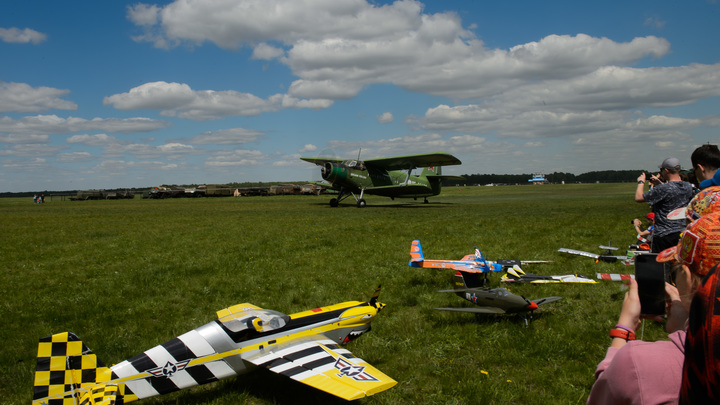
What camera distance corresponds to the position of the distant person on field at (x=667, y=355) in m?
1.53

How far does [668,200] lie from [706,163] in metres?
1.79

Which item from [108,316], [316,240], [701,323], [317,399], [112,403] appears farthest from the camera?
[316,240]

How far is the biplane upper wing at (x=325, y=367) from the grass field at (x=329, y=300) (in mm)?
443

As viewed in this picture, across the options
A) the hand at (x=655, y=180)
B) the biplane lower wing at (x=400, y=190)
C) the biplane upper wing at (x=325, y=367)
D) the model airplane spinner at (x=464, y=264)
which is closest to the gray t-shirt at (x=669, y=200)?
the hand at (x=655, y=180)

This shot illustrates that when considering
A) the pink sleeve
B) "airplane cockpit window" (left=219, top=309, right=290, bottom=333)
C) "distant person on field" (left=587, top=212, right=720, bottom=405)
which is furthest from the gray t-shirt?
"airplane cockpit window" (left=219, top=309, right=290, bottom=333)

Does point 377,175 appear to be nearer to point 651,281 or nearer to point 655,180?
point 655,180

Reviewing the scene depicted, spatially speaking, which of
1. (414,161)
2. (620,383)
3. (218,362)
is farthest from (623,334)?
(414,161)

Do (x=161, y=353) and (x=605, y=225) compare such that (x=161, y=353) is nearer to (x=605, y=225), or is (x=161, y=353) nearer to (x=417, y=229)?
(x=417, y=229)

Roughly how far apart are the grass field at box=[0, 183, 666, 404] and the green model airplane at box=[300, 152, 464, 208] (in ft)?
51.3

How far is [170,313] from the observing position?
753cm

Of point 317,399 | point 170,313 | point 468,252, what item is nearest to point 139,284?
point 170,313

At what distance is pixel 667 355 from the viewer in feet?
5.13

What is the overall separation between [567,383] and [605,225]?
572 inches

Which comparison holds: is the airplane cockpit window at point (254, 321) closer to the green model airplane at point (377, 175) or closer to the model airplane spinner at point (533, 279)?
the model airplane spinner at point (533, 279)
